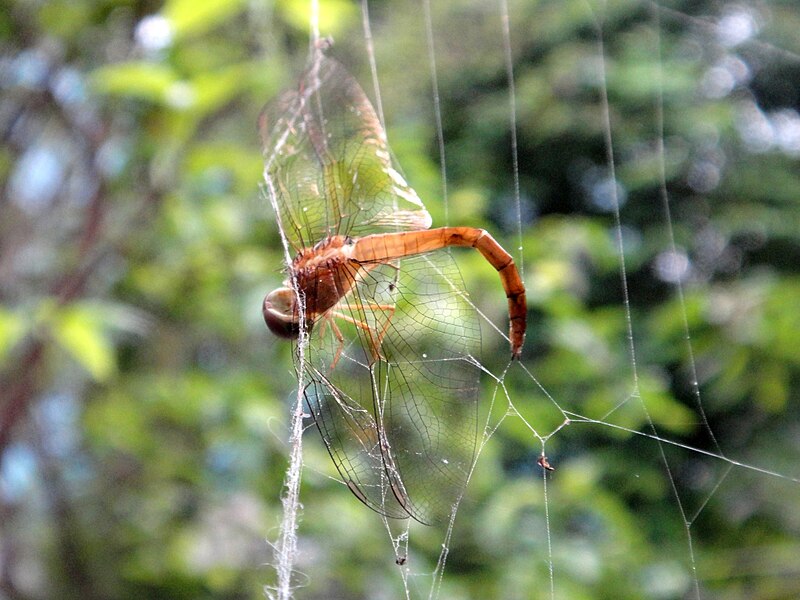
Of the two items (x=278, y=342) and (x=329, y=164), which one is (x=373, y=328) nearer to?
(x=329, y=164)

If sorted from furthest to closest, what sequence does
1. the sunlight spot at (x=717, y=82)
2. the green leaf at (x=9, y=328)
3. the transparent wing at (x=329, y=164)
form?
the sunlight spot at (x=717, y=82), the green leaf at (x=9, y=328), the transparent wing at (x=329, y=164)

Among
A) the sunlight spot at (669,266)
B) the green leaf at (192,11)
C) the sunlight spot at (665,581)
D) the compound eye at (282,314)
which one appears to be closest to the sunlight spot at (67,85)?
the green leaf at (192,11)

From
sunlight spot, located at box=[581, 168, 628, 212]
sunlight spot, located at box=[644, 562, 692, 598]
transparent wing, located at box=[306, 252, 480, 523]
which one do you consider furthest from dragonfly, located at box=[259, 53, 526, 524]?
sunlight spot, located at box=[581, 168, 628, 212]

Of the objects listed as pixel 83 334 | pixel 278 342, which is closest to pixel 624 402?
pixel 278 342

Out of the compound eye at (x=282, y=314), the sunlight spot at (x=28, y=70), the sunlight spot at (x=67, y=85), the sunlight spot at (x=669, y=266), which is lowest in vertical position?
the sunlight spot at (x=669, y=266)

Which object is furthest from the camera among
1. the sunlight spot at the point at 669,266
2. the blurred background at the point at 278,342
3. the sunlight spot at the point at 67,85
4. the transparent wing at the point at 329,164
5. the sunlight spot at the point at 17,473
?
the sunlight spot at the point at 669,266

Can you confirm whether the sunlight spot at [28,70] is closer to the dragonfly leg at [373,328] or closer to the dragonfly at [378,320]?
the dragonfly at [378,320]
